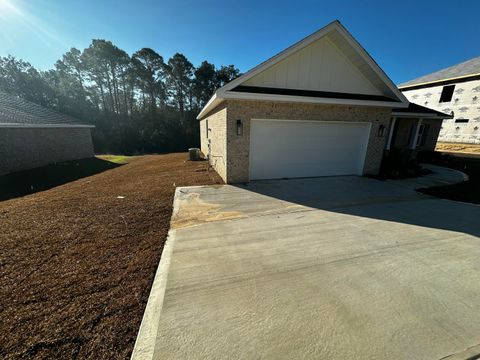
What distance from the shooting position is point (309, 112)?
7773 mm

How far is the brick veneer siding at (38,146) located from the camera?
37.9 feet

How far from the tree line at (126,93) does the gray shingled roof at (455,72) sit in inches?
1199

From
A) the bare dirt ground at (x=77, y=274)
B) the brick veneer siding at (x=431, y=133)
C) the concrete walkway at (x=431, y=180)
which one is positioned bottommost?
the bare dirt ground at (x=77, y=274)

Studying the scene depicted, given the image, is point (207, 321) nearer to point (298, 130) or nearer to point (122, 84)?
point (298, 130)

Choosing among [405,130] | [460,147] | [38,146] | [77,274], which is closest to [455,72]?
[460,147]

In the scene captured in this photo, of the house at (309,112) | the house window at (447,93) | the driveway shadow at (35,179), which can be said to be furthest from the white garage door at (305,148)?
the house window at (447,93)

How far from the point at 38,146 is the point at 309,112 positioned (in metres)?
17.5

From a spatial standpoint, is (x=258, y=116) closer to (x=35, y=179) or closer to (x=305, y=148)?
(x=305, y=148)

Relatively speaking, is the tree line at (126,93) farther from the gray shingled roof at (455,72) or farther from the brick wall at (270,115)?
the gray shingled roof at (455,72)

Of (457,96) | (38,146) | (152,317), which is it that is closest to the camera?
(152,317)

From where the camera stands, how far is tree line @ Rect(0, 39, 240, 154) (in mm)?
31094

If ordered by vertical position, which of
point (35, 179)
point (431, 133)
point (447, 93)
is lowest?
point (35, 179)

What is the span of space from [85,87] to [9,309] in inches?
1716

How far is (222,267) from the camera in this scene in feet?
10.4
